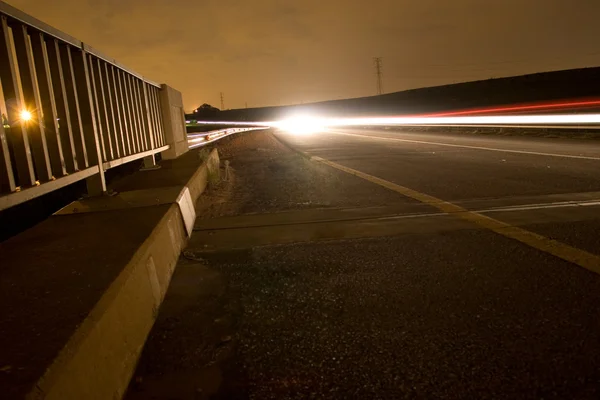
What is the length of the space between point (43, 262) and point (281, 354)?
169cm

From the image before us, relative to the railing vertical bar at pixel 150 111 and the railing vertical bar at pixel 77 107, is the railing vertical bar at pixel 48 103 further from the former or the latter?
the railing vertical bar at pixel 150 111

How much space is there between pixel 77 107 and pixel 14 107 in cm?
127

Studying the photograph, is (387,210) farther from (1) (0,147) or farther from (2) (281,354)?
(1) (0,147)

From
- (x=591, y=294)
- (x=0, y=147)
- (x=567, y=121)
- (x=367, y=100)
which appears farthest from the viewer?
(x=367, y=100)

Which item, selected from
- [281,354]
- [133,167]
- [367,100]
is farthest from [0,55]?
[367,100]

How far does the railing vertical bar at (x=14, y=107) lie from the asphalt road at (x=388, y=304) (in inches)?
56.6

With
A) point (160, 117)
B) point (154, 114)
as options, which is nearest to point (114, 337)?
point (154, 114)

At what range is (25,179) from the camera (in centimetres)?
330

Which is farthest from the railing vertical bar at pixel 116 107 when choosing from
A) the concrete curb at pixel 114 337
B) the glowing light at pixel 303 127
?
the glowing light at pixel 303 127

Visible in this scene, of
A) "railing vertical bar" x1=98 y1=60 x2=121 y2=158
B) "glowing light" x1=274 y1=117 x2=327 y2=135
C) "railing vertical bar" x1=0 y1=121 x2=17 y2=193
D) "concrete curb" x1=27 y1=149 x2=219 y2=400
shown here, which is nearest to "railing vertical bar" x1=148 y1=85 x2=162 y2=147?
"railing vertical bar" x1=98 y1=60 x2=121 y2=158

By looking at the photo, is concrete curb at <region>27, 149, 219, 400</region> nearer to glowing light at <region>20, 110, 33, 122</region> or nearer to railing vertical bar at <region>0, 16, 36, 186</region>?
railing vertical bar at <region>0, 16, 36, 186</region>

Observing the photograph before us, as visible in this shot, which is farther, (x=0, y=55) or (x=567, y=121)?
(x=567, y=121)

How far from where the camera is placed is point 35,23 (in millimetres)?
3645

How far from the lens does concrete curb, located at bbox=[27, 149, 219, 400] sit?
1.54 meters
